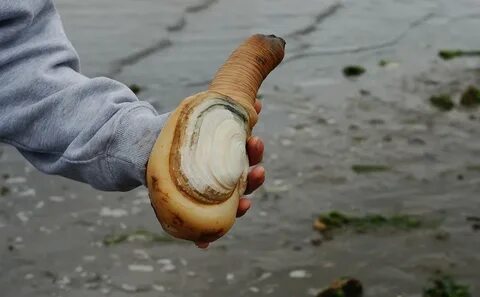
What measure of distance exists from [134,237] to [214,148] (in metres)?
4.86

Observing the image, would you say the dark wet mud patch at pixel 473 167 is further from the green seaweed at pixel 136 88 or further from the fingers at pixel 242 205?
the fingers at pixel 242 205

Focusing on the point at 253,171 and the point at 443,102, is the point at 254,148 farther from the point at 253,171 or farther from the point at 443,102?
the point at 443,102

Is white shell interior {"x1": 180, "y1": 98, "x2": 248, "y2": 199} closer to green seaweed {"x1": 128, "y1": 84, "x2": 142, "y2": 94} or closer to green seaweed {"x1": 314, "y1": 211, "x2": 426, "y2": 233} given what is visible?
green seaweed {"x1": 314, "y1": 211, "x2": 426, "y2": 233}

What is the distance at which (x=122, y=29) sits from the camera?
12297mm

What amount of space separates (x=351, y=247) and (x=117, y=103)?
4.60m

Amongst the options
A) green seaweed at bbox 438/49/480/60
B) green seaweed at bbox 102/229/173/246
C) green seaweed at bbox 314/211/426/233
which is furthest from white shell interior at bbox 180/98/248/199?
green seaweed at bbox 438/49/480/60

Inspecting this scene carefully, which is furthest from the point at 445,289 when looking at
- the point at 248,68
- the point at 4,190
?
the point at 248,68

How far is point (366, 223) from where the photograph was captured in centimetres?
687

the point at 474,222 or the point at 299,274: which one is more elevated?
the point at 299,274

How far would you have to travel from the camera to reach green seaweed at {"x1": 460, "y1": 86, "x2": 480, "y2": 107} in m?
9.45

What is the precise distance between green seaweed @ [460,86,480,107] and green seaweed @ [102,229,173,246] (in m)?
4.15

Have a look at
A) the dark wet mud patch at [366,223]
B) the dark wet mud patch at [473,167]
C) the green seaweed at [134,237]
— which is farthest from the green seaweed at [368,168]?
the green seaweed at [134,237]

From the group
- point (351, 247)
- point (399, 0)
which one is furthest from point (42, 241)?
point (399, 0)

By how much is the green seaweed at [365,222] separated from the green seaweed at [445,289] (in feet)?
2.59
